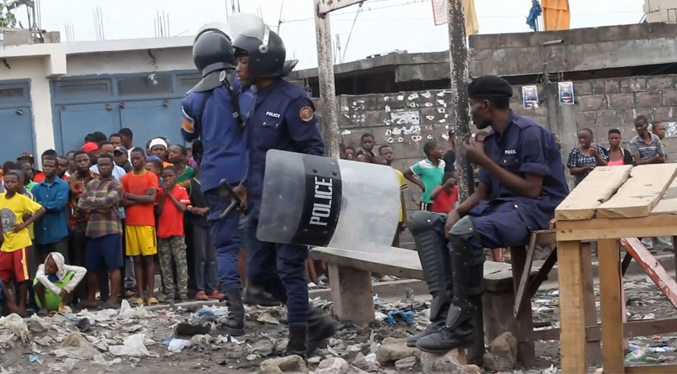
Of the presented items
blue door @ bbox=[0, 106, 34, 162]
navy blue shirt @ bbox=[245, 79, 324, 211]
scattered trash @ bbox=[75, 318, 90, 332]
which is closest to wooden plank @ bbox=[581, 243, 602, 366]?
navy blue shirt @ bbox=[245, 79, 324, 211]

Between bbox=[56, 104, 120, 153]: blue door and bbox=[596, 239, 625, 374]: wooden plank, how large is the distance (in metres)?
15.8

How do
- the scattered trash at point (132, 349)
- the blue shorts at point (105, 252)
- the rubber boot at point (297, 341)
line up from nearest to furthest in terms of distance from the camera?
the rubber boot at point (297, 341), the scattered trash at point (132, 349), the blue shorts at point (105, 252)

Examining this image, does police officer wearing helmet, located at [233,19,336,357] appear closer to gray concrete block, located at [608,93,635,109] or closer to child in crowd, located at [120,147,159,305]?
child in crowd, located at [120,147,159,305]

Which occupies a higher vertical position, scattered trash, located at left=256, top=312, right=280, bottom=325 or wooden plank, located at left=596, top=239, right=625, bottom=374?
wooden plank, located at left=596, top=239, right=625, bottom=374

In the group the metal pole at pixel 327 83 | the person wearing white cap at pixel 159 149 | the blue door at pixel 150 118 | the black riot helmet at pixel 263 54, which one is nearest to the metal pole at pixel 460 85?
the black riot helmet at pixel 263 54

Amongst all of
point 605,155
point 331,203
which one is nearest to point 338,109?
point 605,155

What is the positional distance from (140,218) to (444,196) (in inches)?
155

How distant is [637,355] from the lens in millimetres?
6414

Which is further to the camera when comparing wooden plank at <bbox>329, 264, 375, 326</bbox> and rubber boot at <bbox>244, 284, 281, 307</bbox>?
wooden plank at <bbox>329, 264, 375, 326</bbox>


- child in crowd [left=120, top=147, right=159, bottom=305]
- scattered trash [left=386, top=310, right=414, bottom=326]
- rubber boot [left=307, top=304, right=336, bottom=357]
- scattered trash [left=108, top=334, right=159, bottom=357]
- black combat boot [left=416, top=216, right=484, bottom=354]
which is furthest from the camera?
child in crowd [left=120, top=147, right=159, bottom=305]

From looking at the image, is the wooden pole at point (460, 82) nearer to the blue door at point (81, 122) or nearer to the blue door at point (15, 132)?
the blue door at point (81, 122)

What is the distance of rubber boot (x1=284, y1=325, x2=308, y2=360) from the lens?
6.46 meters

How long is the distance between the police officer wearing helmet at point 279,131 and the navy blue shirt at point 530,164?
44.2 inches

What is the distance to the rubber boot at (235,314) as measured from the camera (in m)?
7.38
